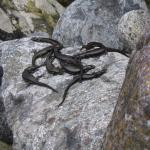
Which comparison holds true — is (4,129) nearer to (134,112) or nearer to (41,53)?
(41,53)

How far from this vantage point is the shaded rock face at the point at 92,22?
19000 mm

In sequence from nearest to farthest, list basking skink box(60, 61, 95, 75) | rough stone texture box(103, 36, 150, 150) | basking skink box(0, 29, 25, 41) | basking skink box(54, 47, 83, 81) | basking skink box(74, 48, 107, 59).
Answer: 1. rough stone texture box(103, 36, 150, 150)
2. basking skink box(60, 61, 95, 75)
3. basking skink box(54, 47, 83, 81)
4. basking skink box(74, 48, 107, 59)
5. basking skink box(0, 29, 25, 41)

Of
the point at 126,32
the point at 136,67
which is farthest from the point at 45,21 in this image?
the point at 136,67

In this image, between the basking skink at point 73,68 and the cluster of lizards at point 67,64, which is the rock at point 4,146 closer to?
the cluster of lizards at point 67,64

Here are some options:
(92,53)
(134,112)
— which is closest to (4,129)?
(92,53)

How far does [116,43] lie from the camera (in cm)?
1888

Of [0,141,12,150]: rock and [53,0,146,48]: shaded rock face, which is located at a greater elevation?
[53,0,146,48]: shaded rock face


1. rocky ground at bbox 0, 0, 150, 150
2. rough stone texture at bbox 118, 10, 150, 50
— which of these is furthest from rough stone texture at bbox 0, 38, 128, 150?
rough stone texture at bbox 118, 10, 150, 50

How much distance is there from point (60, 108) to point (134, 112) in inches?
165

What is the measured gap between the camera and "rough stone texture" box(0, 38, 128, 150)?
1187 centimetres

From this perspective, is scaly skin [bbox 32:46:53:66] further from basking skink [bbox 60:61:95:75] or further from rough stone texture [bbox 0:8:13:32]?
rough stone texture [bbox 0:8:13:32]

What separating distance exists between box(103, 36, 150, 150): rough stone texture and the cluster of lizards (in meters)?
3.80

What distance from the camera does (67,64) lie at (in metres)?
14.9

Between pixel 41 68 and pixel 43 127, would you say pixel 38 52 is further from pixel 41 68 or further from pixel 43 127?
pixel 43 127
